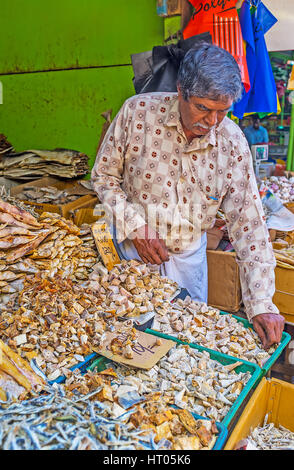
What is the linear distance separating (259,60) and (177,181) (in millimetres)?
1526

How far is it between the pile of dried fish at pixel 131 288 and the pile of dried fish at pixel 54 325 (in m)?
0.07

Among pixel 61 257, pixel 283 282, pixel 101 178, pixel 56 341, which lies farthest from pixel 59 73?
pixel 56 341

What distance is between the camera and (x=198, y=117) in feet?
5.83

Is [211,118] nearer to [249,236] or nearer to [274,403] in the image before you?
[249,236]

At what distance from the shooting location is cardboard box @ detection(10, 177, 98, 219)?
3.07 m

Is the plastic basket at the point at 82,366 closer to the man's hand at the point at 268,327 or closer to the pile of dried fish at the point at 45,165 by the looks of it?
the man's hand at the point at 268,327

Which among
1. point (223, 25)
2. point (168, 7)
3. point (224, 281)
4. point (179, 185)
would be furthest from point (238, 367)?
point (168, 7)

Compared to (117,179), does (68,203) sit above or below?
below

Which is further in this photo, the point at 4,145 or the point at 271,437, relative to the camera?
the point at 4,145

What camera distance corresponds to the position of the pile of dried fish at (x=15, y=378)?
45.4 inches

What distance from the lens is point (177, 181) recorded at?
2.10 meters

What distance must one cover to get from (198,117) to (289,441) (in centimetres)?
130

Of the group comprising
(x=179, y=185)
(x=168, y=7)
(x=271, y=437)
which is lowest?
(x=271, y=437)

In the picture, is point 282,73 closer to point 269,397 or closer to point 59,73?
point 59,73
